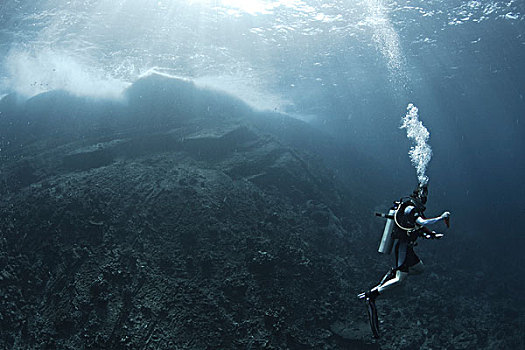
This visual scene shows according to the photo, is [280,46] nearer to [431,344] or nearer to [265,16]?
[265,16]

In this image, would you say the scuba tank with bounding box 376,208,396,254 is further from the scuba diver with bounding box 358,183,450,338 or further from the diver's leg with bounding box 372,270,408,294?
the diver's leg with bounding box 372,270,408,294

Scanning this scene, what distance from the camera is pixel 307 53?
23.5 metres

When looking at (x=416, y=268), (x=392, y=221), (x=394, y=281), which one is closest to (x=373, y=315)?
(x=394, y=281)

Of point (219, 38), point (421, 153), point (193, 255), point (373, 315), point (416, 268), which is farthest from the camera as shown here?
point (219, 38)

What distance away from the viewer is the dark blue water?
682 inches

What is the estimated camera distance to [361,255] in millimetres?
14023

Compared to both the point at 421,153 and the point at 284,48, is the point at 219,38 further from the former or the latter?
the point at 421,153

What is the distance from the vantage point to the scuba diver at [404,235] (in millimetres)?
4523

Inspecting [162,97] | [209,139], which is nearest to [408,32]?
[209,139]

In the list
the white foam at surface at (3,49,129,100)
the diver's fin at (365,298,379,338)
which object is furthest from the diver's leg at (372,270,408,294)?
the white foam at surface at (3,49,129,100)

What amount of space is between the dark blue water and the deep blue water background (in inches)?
3.4

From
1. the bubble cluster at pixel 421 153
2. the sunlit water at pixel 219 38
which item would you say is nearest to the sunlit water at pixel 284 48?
the sunlit water at pixel 219 38

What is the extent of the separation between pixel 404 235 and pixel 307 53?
70.1 ft

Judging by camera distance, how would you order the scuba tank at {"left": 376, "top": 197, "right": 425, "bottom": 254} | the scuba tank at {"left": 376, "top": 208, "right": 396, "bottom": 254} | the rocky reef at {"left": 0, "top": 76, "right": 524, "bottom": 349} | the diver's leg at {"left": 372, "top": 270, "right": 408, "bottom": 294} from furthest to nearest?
1. the rocky reef at {"left": 0, "top": 76, "right": 524, "bottom": 349}
2. the diver's leg at {"left": 372, "top": 270, "right": 408, "bottom": 294}
3. the scuba tank at {"left": 376, "top": 208, "right": 396, "bottom": 254}
4. the scuba tank at {"left": 376, "top": 197, "right": 425, "bottom": 254}
